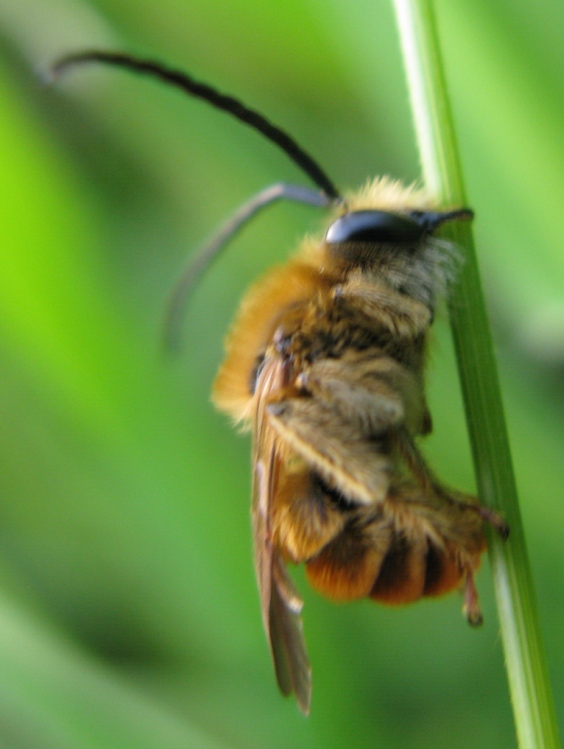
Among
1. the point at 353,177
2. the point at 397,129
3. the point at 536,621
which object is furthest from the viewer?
the point at 353,177

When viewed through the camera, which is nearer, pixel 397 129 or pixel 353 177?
pixel 397 129

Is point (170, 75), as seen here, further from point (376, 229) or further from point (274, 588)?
point (274, 588)

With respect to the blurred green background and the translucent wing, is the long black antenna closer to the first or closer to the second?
the translucent wing

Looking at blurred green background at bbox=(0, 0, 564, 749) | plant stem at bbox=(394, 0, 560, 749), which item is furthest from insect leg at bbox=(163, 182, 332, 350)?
plant stem at bbox=(394, 0, 560, 749)

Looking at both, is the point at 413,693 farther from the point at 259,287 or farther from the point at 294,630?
the point at 259,287

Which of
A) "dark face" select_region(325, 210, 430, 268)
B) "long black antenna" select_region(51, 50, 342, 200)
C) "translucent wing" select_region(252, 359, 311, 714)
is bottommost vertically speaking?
"translucent wing" select_region(252, 359, 311, 714)

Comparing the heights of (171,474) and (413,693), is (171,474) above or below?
above

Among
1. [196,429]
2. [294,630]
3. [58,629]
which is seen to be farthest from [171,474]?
[294,630]

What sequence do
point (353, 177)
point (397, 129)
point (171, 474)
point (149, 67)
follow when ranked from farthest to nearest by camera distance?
point (353, 177)
point (397, 129)
point (171, 474)
point (149, 67)

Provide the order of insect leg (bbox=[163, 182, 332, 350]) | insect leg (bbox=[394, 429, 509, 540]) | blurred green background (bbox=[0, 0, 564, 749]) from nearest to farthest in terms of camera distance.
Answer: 1. insect leg (bbox=[394, 429, 509, 540])
2. insect leg (bbox=[163, 182, 332, 350])
3. blurred green background (bbox=[0, 0, 564, 749])
